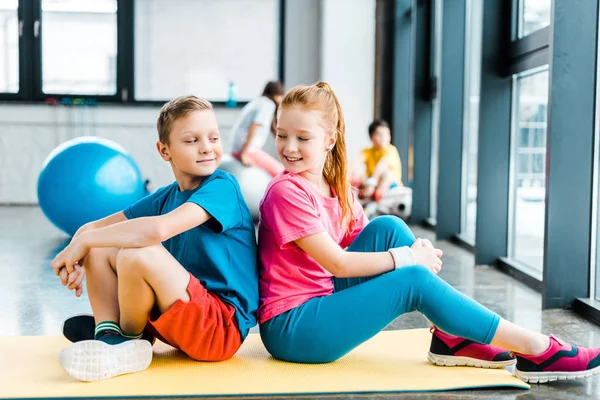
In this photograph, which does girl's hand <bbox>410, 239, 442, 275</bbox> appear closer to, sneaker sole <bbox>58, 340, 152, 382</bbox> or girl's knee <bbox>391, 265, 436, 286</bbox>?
girl's knee <bbox>391, 265, 436, 286</bbox>

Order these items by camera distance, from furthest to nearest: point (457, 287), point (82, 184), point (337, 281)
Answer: point (82, 184) < point (457, 287) < point (337, 281)

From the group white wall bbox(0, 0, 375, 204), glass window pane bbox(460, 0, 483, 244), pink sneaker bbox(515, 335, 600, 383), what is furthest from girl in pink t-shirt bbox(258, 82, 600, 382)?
white wall bbox(0, 0, 375, 204)

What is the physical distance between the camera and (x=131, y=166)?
4.42 m

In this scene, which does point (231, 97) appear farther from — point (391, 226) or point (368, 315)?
point (368, 315)

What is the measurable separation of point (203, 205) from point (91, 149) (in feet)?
8.80

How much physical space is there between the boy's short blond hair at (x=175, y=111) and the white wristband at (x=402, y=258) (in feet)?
1.98

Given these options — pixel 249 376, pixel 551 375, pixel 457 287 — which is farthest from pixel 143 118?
pixel 551 375

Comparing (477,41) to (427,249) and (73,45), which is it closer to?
(427,249)

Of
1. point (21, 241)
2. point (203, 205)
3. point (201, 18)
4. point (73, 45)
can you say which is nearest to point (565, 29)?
point (203, 205)

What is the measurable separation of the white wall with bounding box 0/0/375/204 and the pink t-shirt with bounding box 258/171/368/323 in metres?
5.05

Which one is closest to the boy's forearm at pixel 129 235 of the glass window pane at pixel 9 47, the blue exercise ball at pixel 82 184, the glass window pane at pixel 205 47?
the blue exercise ball at pixel 82 184

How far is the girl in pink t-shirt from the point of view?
1760 millimetres

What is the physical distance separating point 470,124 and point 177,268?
321 cm

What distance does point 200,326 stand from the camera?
71.2 inches
